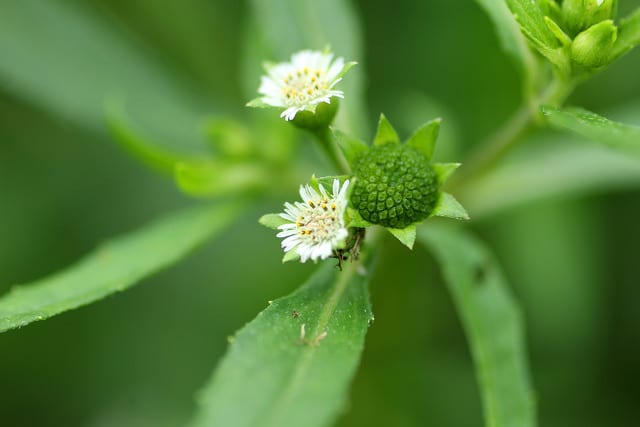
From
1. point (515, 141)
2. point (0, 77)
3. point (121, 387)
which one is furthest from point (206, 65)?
point (515, 141)

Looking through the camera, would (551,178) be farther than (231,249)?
No

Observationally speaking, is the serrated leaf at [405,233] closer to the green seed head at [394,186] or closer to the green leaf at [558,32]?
the green seed head at [394,186]

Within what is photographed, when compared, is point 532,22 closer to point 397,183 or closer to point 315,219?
point 397,183

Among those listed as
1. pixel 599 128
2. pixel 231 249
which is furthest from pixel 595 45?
pixel 231 249

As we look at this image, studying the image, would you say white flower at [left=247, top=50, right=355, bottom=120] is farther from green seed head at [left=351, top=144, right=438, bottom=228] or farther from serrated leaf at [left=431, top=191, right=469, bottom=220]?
serrated leaf at [left=431, top=191, right=469, bottom=220]

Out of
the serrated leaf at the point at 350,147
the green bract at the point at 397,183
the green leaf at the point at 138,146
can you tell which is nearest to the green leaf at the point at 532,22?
the green bract at the point at 397,183

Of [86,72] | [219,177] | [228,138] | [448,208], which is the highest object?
[86,72]

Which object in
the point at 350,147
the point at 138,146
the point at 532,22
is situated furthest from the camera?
the point at 138,146
